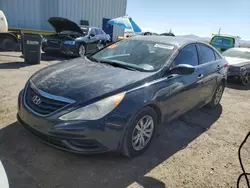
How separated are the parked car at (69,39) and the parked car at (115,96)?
6990 millimetres

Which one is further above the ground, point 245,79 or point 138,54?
point 138,54

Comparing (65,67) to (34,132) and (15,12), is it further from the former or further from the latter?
(15,12)

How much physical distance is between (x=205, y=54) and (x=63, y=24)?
8243 millimetres

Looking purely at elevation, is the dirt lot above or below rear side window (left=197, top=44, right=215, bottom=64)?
below

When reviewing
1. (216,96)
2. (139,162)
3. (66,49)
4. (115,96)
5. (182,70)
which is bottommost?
(66,49)

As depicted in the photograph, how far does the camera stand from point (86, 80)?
9.74 feet

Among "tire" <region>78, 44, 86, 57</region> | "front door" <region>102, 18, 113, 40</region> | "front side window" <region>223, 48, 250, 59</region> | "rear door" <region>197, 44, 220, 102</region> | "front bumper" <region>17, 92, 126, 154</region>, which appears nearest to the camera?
"front bumper" <region>17, 92, 126, 154</region>

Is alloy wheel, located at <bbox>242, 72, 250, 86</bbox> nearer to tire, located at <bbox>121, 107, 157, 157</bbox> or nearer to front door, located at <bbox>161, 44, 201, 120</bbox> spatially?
front door, located at <bbox>161, 44, 201, 120</bbox>

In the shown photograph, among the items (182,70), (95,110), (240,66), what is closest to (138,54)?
(182,70)

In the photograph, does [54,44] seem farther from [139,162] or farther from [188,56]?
[139,162]

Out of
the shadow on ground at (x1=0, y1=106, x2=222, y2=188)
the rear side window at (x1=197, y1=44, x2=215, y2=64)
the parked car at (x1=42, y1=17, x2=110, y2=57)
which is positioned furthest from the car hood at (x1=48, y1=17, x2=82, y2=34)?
the shadow on ground at (x1=0, y1=106, x2=222, y2=188)

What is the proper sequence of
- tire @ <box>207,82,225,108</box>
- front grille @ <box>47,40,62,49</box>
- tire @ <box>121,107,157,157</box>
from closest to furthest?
tire @ <box>121,107,157,157</box>
tire @ <box>207,82,225,108</box>
front grille @ <box>47,40,62,49</box>

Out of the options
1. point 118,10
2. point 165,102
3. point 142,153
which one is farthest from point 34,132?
point 118,10

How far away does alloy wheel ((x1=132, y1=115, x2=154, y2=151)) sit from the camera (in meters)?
2.95
